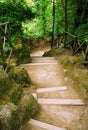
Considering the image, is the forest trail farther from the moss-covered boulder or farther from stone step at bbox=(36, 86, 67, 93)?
the moss-covered boulder

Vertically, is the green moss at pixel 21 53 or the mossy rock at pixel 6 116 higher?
A: the mossy rock at pixel 6 116

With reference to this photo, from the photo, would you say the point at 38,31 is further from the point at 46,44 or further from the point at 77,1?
the point at 77,1

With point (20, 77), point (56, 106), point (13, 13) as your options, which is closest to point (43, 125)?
point (56, 106)

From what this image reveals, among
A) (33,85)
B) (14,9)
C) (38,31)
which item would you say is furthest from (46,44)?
(33,85)

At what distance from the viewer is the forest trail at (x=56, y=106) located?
157 inches

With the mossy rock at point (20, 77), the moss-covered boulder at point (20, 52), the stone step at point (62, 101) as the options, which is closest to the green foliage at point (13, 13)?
the moss-covered boulder at point (20, 52)

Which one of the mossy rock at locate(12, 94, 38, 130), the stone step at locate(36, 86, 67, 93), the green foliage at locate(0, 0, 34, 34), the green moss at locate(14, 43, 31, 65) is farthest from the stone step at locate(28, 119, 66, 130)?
the green foliage at locate(0, 0, 34, 34)

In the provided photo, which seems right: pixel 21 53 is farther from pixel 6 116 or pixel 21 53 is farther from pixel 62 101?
pixel 6 116

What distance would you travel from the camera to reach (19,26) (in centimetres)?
971

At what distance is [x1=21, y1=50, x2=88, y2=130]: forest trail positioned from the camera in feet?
13.1

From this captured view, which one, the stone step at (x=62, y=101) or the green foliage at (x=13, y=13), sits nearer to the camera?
the stone step at (x=62, y=101)

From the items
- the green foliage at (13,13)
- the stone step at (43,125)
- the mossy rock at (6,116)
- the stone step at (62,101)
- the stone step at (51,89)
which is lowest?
the stone step at (51,89)

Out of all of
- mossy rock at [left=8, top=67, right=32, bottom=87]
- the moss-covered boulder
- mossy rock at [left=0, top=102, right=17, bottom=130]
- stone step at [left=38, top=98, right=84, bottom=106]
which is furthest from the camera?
the moss-covered boulder

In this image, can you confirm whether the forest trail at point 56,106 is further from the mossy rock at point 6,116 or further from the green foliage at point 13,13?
the green foliage at point 13,13
